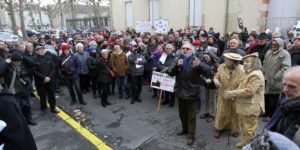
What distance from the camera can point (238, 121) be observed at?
16.7 ft

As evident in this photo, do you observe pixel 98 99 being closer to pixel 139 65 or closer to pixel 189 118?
pixel 139 65

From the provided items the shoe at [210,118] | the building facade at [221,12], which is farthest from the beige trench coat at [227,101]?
the building facade at [221,12]

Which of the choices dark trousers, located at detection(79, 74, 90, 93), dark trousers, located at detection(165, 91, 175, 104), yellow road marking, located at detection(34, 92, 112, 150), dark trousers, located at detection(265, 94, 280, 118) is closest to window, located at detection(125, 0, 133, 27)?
dark trousers, located at detection(79, 74, 90, 93)

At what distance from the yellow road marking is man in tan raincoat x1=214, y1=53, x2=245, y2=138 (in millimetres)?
2368

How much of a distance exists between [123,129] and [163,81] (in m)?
1.82

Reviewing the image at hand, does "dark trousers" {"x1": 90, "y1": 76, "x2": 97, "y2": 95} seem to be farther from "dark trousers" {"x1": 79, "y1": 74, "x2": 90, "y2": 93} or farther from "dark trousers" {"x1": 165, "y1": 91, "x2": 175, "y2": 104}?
"dark trousers" {"x1": 165, "y1": 91, "x2": 175, "y2": 104}

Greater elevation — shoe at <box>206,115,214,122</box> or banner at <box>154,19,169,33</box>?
banner at <box>154,19,169,33</box>

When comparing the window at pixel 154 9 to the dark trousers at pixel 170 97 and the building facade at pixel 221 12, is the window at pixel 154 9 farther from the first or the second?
the dark trousers at pixel 170 97

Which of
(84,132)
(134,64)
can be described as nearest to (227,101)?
(84,132)

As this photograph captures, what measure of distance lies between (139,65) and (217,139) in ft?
11.1

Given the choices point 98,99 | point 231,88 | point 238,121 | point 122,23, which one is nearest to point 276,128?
point 231,88

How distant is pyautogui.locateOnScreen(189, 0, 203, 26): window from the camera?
17578 mm

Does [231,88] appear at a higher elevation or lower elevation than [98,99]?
higher

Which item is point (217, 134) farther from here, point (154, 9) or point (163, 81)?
point (154, 9)
